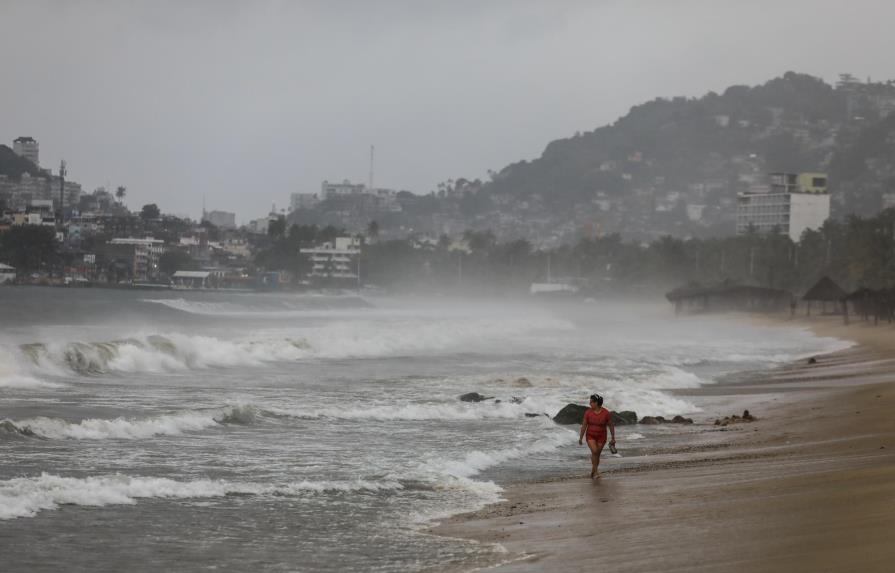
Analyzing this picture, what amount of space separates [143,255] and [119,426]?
541ft

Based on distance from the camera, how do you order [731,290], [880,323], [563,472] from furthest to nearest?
[731,290] → [880,323] → [563,472]

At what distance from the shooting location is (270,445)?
17844 millimetres

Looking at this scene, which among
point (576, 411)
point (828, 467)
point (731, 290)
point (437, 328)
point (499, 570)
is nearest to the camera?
point (499, 570)

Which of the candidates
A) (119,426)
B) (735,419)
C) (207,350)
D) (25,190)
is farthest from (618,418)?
(25,190)

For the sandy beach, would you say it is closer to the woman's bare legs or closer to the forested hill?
the woman's bare legs

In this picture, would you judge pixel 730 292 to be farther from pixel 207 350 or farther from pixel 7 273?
pixel 7 273

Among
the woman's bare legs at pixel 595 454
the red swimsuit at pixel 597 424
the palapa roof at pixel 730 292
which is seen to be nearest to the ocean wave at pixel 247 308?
the palapa roof at pixel 730 292

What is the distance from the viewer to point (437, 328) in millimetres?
64125

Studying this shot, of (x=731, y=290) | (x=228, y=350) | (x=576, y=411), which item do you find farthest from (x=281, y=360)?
(x=731, y=290)

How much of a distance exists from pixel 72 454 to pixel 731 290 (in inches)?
3504

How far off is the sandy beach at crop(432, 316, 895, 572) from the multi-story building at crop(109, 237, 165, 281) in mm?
159931

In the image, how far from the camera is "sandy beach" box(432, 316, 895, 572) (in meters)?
9.16

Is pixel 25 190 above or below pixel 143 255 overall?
above

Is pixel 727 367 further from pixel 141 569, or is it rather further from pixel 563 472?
pixel 141 569
